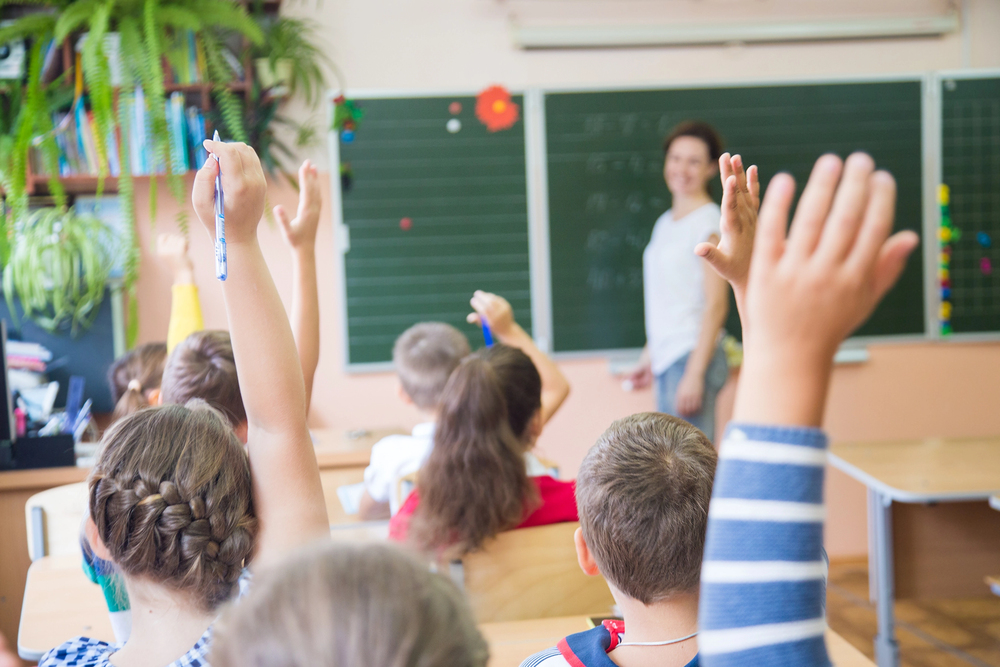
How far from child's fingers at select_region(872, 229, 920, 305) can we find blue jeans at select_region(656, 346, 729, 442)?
2.87 m

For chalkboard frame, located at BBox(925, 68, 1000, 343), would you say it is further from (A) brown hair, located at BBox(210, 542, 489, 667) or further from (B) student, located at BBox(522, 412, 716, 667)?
(A) brown hair, located at BBox(210, 542, 489, 667)

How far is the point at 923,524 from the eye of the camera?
2.89 m

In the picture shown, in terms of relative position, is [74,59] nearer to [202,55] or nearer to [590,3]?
[202,55]

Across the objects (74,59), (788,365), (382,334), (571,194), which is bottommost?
(382,334)

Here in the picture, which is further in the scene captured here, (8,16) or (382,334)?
(382,334)

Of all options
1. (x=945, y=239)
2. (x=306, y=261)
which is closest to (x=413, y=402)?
(x=306, y=261)

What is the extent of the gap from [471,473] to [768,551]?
4.22 ft

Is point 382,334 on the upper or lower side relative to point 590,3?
lower

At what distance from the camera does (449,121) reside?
3.83m

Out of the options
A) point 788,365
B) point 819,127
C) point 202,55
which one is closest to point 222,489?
point 788,365

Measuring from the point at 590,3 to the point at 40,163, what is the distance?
2.42 meters

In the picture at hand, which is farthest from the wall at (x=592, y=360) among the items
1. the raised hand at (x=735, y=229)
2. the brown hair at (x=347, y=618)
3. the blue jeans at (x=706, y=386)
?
the brown hair at (x=347, y=618)

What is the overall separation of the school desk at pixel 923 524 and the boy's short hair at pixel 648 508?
1.55 m

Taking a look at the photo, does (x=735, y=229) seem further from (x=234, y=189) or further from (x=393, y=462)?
(x=393, y=462)
